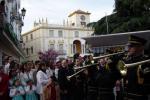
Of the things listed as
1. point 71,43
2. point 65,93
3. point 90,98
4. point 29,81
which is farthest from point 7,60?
point 71,43

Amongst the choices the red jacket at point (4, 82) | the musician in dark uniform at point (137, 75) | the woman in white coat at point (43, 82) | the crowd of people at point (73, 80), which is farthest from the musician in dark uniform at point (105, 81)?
the woman in white coat at point (43, 82)

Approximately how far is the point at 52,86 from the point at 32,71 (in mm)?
1095

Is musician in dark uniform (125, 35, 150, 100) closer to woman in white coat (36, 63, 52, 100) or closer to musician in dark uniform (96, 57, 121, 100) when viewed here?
musician in dark uniform (96, 57, 121, 100)

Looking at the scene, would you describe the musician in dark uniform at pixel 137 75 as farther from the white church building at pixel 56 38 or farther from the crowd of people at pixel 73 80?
the white church building at pixel 56 38

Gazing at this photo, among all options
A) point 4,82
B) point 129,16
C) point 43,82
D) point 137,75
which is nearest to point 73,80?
point 43,82

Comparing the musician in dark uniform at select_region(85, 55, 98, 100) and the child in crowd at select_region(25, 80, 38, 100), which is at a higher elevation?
the musician in dark uniform at select_region(85, 55, 98, 100)

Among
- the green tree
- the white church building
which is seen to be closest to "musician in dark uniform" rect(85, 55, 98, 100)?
the green tree

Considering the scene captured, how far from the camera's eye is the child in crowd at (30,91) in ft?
47.8

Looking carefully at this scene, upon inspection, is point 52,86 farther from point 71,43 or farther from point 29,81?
point 71,43

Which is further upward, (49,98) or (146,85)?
(146,85)

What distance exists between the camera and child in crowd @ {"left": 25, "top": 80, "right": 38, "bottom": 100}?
47.8 feet

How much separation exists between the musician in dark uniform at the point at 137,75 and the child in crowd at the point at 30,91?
7.51 m

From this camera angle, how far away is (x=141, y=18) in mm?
28766

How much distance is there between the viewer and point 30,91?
48.0 ft
